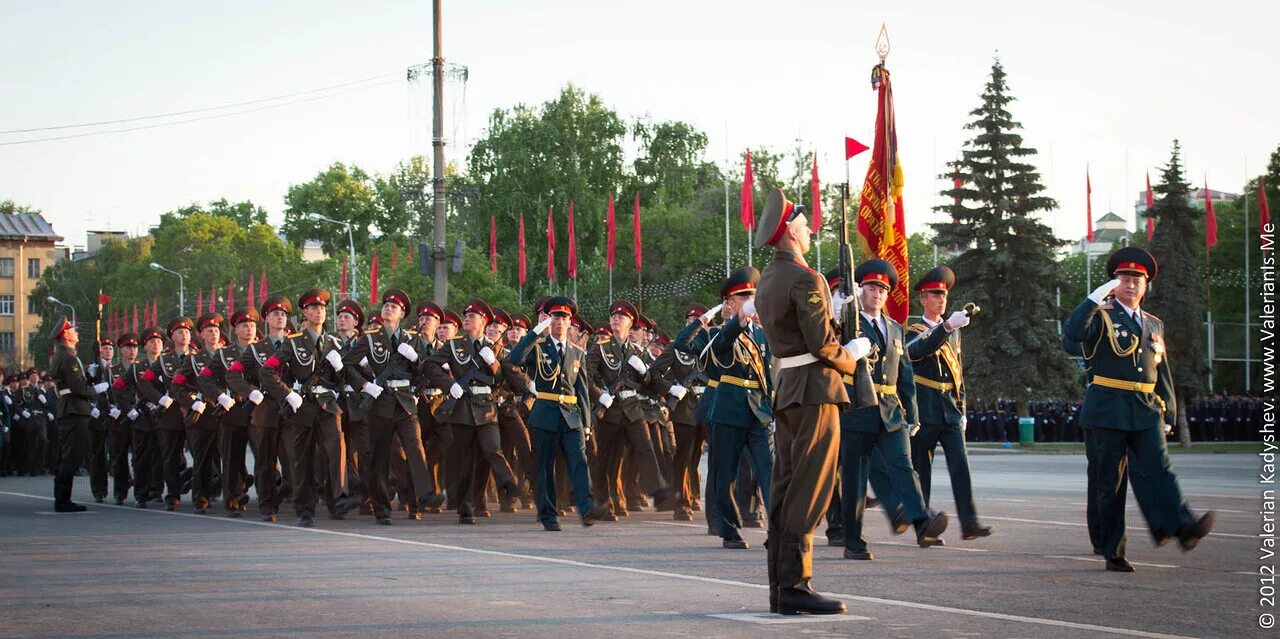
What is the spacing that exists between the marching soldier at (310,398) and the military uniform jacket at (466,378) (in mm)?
967

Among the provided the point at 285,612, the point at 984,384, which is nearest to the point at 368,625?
the point at 285,612

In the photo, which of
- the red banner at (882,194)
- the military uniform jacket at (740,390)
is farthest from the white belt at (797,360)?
the red banner at (882,194)

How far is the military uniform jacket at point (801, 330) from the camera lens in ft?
28.3

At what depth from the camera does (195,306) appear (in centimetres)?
9862

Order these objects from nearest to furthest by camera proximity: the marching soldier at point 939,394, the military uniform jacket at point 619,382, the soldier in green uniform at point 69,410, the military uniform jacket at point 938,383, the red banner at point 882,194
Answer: the marching soldier at point 939,394
the military uniform jacket at point 938,383
the military uniform jacket at point 619,382
the soldier in green uniform at point 69,410
the red banner at point 882,194

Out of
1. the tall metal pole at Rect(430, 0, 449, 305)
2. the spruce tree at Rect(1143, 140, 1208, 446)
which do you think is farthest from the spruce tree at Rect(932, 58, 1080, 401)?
the tall metal pole at Rect(430, 0, 449, 305)

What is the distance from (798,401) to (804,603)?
1.05 meters

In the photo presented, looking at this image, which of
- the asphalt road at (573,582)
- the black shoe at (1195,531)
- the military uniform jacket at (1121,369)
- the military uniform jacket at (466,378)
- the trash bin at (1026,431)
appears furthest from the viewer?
the trash bin at (1026,431)

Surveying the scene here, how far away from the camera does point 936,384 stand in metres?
12.9

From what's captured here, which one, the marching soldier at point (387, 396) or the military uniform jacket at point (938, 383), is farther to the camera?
the marching soldier at point (387, 396)

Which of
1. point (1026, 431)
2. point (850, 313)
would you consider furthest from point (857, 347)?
point (1026, 431)

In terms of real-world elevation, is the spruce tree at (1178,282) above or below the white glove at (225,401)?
above

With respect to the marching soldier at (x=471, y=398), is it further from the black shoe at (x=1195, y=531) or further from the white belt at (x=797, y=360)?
the white belt at (x=797, y=360)

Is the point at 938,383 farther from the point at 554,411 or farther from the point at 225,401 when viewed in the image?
the point at 225,401
